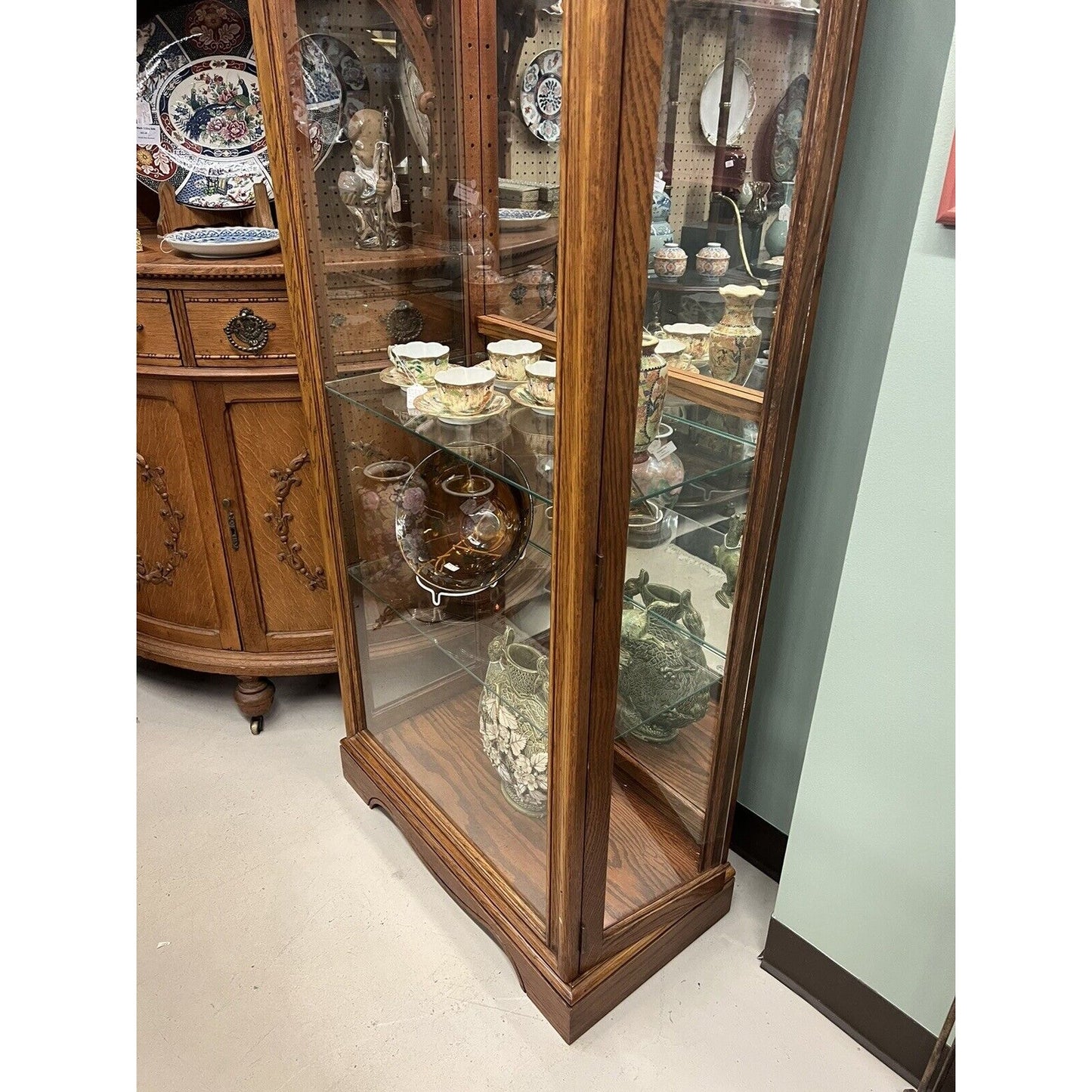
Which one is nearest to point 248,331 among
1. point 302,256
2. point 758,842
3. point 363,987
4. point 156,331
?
point 156,331

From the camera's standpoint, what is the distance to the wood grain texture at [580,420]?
75 cm

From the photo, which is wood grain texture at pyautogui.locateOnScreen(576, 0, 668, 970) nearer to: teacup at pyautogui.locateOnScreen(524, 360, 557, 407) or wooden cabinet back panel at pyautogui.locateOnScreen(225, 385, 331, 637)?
teacup at pyautogui.locateOnScreen(524, 360, 557, 407)

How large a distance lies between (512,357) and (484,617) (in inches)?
18.9

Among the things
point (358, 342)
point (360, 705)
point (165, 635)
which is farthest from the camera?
point (165, 635)

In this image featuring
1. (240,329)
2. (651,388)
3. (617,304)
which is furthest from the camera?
(240,329)

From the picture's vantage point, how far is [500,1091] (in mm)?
1245

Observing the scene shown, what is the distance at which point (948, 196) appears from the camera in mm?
890

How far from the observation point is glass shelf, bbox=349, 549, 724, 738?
1.19 metres

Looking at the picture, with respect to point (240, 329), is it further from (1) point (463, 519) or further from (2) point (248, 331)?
(1) point (463, 519)

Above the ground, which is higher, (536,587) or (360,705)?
(536,587)

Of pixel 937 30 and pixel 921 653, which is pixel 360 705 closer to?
pixel 921 653

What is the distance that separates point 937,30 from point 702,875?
4.16ft

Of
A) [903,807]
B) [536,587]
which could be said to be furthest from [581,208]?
[903,807]

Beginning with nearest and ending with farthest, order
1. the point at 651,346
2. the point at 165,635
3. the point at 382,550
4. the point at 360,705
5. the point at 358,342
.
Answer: the point at 651,346 → the point at 358,342 → the point at 382,550 → the point at 360,705 → the point at 165,635
